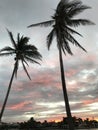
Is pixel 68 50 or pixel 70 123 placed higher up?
pixel 68 50

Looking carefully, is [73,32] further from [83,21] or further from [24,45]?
[24,45]

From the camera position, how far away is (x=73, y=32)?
137 feet

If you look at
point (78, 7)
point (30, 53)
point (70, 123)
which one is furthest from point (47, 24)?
point (70, 123)

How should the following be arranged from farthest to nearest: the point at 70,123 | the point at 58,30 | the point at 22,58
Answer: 1. the point at 22,58
2. the point at 58,30
3. the point at 70,123

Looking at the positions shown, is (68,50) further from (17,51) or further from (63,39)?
(17,51)

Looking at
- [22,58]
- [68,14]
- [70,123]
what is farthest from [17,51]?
[70,123]

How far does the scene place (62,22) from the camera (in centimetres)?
4156

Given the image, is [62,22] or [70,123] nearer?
[70,123]

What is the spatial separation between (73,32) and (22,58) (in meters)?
16.1

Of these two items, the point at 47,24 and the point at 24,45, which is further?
the point at 24,45

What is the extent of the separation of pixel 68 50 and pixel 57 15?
5.47 metres

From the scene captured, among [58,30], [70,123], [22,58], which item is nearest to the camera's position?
[70,123]

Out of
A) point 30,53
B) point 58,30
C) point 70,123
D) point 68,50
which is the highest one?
point 30,53

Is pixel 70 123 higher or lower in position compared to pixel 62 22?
lower
